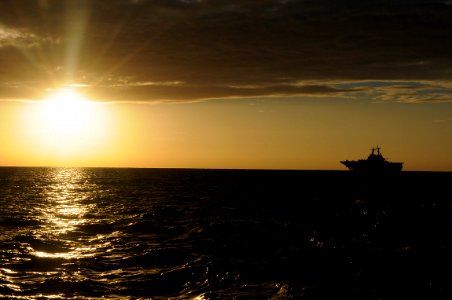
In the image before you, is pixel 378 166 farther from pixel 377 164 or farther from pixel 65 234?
pixel 65 234

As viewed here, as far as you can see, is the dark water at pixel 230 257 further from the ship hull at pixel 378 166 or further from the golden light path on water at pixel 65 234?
the ship hull at pixel 378 166

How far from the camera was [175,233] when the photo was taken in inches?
1260

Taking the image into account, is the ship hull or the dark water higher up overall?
the ship hull

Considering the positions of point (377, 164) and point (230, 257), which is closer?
point (230, 257)

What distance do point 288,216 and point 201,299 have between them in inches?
1063

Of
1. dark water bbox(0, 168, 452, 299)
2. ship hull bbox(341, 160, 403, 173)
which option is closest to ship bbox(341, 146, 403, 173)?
ship hull bbox(341, 160, 403, 173)

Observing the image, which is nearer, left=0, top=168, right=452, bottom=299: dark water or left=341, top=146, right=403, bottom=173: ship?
left=0, top=168, right=452, bottom=299: dark water

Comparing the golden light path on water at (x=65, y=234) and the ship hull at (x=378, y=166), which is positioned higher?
the ship hull at (x=378, y=166)

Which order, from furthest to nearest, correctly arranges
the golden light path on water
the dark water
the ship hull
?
the ship hull → the golden light path on water → the dark water

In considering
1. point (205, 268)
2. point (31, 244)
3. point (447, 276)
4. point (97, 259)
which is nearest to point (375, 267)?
point (447, 276)

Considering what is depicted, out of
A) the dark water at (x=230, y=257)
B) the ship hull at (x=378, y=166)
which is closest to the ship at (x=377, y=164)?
the ship hull at (x=378, y=166)

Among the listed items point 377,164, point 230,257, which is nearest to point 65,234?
point 230,257

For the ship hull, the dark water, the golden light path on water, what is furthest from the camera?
the ship hull

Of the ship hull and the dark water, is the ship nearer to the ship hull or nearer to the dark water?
the ship hull
